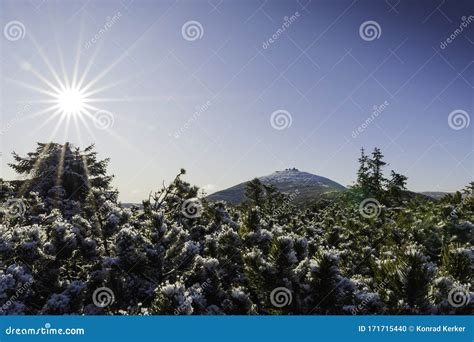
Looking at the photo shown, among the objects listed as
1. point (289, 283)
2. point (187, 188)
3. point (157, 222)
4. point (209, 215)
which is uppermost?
point (187, 188)

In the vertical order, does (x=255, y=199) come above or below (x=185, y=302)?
above

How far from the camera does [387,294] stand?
6422 mm

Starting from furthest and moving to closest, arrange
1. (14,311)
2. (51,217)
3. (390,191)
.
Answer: (390,191), (51,217), (14,311)

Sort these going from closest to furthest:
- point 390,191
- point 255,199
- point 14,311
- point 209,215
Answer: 1. point 14,311
2. point 209,215
3. point 255,199
4. point 390,191

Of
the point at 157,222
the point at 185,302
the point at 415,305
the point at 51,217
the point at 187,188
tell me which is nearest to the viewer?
the point at 185,302

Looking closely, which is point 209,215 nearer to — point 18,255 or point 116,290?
point 116,290

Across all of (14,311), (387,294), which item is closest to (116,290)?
(14,311)

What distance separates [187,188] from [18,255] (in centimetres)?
939

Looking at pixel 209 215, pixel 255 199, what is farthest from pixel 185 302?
pixel 255 199

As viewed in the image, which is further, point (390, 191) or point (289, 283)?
point (390, 191)

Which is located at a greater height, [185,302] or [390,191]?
[390,191]

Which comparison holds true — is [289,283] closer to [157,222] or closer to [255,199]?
[157,222]

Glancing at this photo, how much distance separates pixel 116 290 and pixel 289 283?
4207mm

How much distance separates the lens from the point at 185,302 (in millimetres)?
5539
